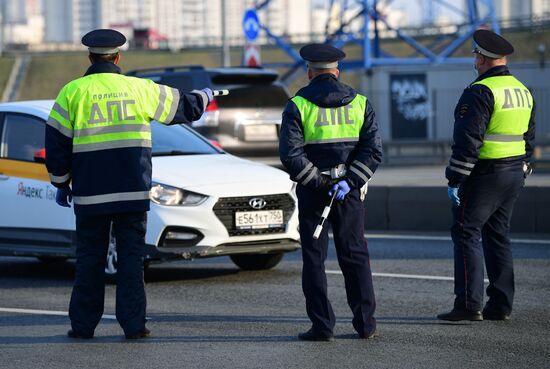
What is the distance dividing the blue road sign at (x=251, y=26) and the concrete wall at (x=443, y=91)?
4.01m

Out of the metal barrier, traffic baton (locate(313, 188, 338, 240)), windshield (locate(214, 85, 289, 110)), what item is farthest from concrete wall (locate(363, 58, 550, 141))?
traffic baton (locate(313, 188, 338, 240))

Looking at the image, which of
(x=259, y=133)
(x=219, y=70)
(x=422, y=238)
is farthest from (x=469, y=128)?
(x=219, y=70)

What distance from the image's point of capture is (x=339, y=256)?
24.4 ft

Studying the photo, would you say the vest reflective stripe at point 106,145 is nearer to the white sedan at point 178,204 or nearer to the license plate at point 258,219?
the white sedan at point 178,204

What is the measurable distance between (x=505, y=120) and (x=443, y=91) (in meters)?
21.8

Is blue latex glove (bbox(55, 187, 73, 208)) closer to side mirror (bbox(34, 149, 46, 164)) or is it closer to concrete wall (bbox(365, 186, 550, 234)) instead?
side mirror (bbox(34, 149, 46, 164))

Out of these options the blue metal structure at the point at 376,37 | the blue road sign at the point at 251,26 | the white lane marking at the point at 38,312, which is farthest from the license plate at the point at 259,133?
the blue metal structure at the point at 376,37

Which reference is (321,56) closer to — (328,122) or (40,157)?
(328,122)

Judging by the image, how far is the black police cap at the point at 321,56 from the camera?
23.9 ft

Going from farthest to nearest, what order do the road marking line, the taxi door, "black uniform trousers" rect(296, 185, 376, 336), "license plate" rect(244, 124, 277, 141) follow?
"license plate" rect(244, 124, 277, 141)
the road marking line
the taxi door
"black uniform trousers" rect(296, 185, 376, 336)

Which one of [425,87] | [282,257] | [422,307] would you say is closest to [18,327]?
[422,307]

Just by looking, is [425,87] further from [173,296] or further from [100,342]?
[100,342]

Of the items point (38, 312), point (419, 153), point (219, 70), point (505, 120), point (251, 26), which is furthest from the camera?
point (419, 153)

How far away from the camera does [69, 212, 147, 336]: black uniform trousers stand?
24.5 ft
